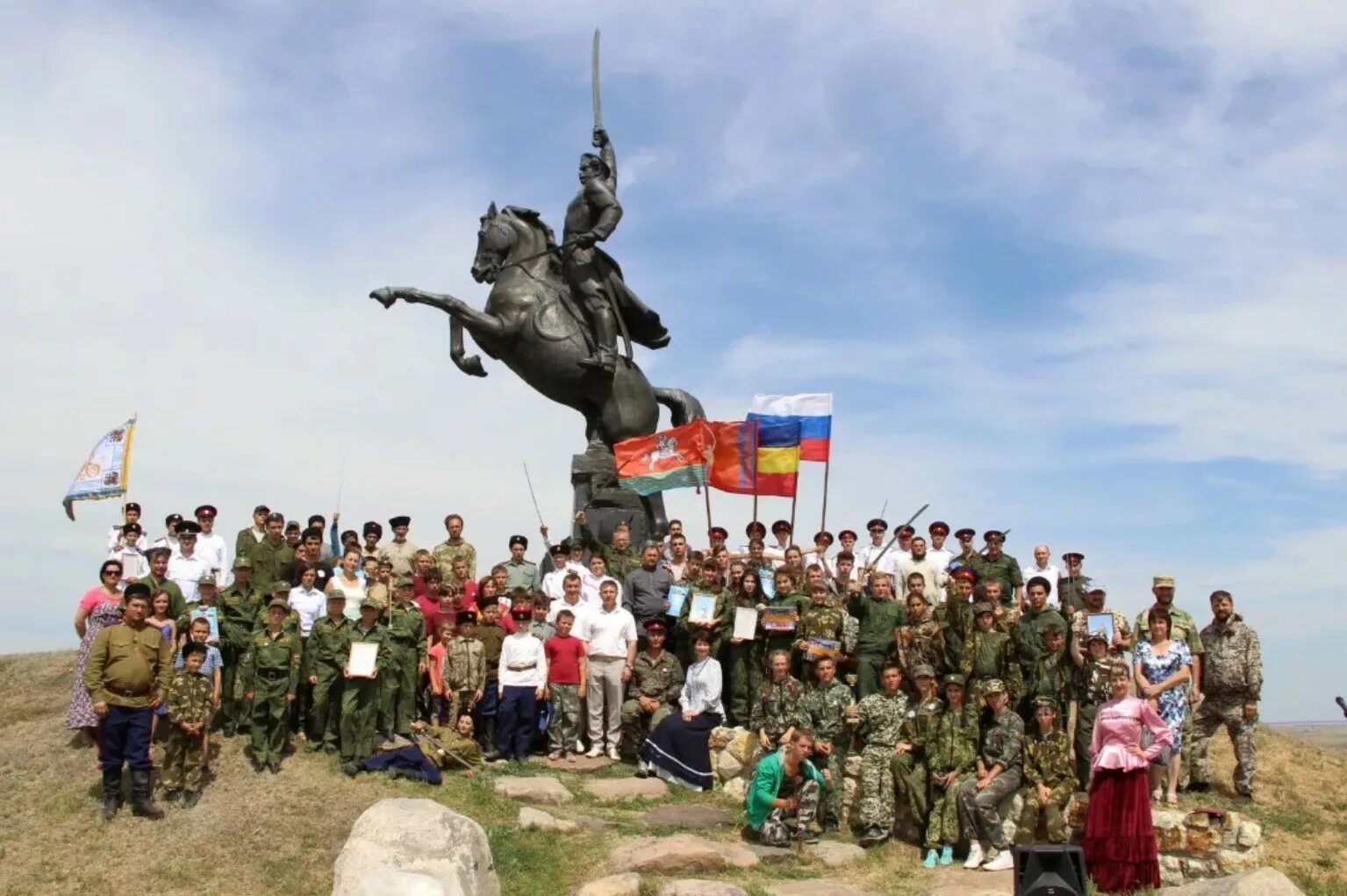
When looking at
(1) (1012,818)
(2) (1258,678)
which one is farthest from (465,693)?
(2) (1258,678)

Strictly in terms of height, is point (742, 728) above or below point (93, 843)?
above

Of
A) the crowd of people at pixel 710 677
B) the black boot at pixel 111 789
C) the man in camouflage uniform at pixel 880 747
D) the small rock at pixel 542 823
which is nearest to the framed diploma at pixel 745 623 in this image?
the crowd of people at pixel 710 677

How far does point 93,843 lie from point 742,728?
5407mm

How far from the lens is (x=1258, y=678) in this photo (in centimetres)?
1130

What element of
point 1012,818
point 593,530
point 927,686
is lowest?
point 1012,818

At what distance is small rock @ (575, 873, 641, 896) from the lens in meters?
8.66

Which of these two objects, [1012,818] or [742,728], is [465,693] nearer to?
[742,728]

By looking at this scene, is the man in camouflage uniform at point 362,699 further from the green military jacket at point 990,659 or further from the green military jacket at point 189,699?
the green military jacket at point 990,659

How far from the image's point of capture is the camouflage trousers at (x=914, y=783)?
33.2 feet

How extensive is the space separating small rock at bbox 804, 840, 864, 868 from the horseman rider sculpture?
754 cm

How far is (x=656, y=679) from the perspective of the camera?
12.1 m

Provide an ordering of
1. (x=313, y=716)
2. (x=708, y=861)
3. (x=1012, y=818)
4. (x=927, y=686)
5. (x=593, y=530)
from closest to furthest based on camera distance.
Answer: (x=708, y=861)
(x=1012, y=818)
(x=927, y=686)
(x=313, y=716)
(x=593, y=530)

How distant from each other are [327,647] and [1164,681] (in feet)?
23.3

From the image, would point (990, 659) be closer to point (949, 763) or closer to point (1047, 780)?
point (949, 763)
